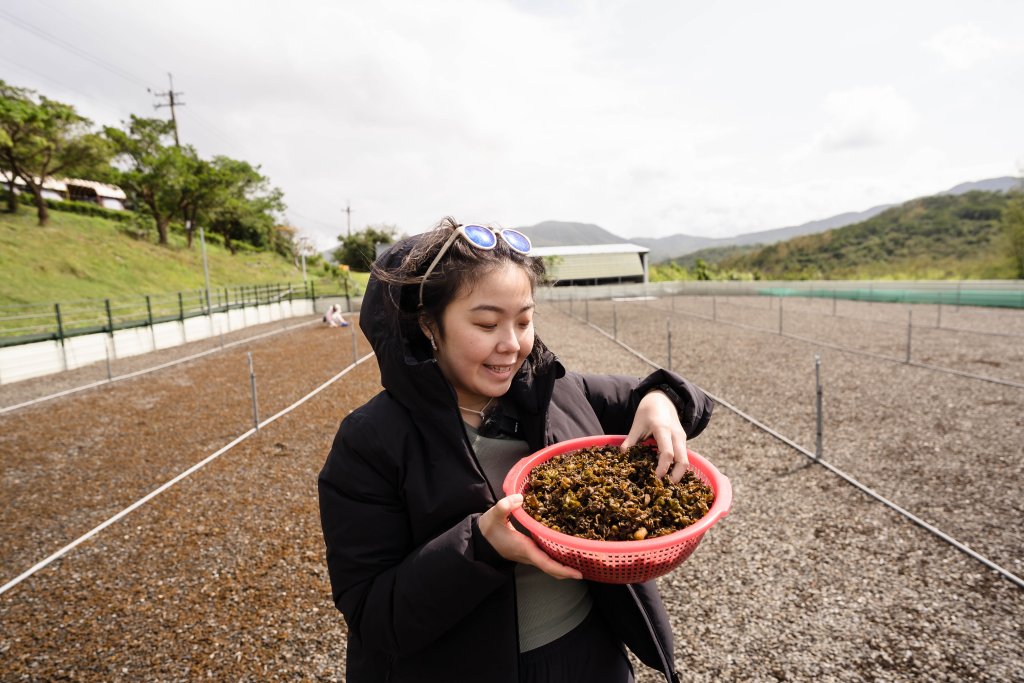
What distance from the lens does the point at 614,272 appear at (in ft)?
185

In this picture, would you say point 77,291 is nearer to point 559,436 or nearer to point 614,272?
point 559,436

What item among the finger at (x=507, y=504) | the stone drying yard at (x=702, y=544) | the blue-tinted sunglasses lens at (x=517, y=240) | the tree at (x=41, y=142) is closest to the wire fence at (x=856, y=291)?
the stone drying yard at (x=702, y=544)

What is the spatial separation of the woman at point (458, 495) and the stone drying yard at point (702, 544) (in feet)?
7.70

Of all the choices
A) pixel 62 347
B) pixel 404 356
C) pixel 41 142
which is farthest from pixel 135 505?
pixel 41 142

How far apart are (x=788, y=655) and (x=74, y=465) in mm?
8784

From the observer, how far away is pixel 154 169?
37188 mm

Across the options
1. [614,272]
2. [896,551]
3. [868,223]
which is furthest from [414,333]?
[868,223]

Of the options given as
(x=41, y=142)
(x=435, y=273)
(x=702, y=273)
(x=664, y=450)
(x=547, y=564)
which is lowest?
(x=547, y=564)

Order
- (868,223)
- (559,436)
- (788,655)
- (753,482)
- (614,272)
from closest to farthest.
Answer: (559,436)
(788,655)
(753,482)
(614,272)
(868,223)

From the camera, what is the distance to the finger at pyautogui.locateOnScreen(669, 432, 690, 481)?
1.44m

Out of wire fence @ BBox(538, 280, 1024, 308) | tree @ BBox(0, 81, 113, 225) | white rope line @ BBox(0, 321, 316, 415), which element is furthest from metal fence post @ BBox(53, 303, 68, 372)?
tree @ BBox(0, 81, 113, 225)

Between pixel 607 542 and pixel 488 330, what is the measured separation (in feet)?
2.05

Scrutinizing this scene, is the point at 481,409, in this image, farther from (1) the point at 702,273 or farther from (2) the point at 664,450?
(1) the point at 702,273

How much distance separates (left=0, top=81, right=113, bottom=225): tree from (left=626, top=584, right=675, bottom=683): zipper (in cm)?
4005
